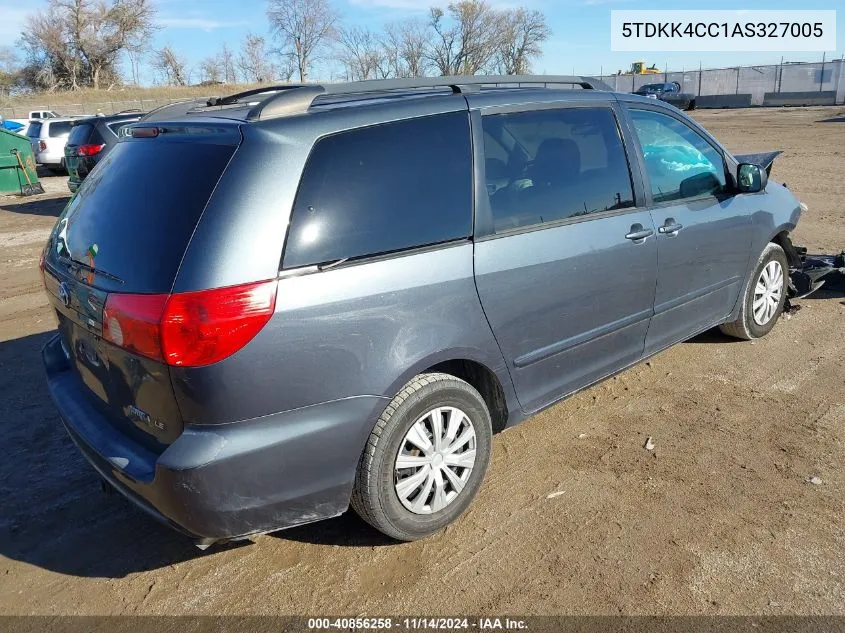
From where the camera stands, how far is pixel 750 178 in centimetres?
445

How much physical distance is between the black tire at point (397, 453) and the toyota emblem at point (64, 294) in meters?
1.39

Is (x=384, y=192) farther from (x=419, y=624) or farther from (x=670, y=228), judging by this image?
(x=670, y=228)

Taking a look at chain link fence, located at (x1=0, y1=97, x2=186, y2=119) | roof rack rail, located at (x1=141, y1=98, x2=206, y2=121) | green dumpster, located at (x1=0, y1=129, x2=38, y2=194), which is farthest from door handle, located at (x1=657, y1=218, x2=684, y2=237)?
chain link fence, located at (x1=0, y1=97, x2=186, y2=119)

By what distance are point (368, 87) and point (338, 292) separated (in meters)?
1.23

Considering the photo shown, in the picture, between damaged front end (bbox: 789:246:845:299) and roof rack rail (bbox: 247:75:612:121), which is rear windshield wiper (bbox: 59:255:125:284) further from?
damaged front end (bbox: 789:246:845:299)

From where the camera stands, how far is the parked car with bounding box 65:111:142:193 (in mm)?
12703

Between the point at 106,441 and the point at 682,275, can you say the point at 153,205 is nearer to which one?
the point at 106,441

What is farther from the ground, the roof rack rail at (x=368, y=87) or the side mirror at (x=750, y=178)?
the roof rack rail at (x=368, y=87)

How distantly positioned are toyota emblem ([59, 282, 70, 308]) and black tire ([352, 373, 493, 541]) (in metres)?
1.39

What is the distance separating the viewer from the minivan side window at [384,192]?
2520mm

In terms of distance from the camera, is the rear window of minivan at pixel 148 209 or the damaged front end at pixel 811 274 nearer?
the rear window of minivan at pixel 148 209

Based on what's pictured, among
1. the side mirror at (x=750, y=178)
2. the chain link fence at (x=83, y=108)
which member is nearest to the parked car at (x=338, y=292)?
the side mirror at (x=750, y=178)

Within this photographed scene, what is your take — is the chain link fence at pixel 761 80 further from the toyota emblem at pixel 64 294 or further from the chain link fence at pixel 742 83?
the toyota emblem at pixel 64 294

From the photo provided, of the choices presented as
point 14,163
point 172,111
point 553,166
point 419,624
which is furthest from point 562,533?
point 14,163
